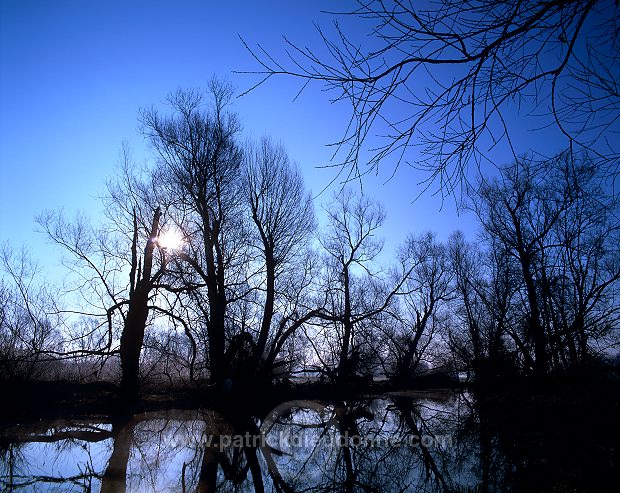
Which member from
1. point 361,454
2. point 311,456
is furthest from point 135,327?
point 361,454

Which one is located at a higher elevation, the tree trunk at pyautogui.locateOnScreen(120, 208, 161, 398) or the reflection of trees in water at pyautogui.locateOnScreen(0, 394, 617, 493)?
the tree trunk at pyautogui.locateOnScreen(120, 208, 161, 398)

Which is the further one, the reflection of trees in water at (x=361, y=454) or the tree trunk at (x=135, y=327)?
the tree trunk at (x=135, y=327)

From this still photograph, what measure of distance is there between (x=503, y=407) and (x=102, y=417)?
10.3 metres

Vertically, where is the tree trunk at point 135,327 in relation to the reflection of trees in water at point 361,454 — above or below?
above

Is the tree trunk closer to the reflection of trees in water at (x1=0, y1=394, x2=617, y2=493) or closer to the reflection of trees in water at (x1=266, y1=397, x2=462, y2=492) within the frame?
the reflection of trees in water at (x1=0, y1=394, x2=617, y2=493)

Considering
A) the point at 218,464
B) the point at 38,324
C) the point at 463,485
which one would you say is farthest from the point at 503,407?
the point at 38,324

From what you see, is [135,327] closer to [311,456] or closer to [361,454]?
[311,456]

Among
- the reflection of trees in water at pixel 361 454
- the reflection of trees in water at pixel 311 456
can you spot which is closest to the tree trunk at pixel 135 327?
the reflection of trees in water at pixel 311 456

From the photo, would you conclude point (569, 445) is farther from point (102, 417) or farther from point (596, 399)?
point (102, 417)

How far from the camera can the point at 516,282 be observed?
18.3 meters

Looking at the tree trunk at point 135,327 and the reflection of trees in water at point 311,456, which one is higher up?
the tree trunk at point 135,327

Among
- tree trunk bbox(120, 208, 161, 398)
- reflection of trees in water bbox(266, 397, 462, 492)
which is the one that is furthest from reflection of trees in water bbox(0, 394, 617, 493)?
tree trunk bbox(120, 208, 161, 398)

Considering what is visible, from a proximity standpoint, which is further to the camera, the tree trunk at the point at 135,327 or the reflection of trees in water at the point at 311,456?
the tree trunk at the point at 135,327

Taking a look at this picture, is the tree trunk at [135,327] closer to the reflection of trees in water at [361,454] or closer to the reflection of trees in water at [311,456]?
the reflection of trees in water at [311,456]
